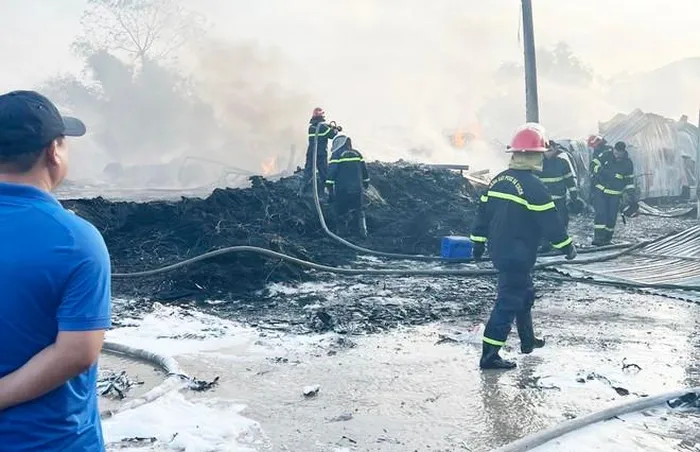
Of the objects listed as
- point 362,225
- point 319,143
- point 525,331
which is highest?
point 319,143

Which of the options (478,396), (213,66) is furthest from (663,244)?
(213,66)

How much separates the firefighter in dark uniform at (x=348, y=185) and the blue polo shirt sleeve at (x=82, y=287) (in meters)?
10.2

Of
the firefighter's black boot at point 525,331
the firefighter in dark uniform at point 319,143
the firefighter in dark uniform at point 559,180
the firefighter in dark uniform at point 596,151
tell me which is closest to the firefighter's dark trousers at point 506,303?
the firefighter's black boot at point 525,331

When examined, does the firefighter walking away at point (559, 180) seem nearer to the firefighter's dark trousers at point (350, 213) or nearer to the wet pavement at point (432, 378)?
the firefighter's dark trousers at point (350, 213)

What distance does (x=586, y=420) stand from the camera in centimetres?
389

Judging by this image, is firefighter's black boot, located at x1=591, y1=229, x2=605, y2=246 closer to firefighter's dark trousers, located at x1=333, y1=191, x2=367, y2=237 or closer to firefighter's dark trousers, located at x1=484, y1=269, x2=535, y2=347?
firefighter's dark trousers, located at x1=333, y1=191, x2=367, y2=237

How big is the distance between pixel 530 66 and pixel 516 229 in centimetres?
1292

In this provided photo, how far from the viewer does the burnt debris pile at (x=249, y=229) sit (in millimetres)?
8383

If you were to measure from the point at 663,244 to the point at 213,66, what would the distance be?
32350 mm

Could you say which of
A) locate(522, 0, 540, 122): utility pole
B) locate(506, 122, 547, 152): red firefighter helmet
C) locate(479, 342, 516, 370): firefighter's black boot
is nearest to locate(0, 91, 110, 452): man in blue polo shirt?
locate(479, 342, 516, 370): firefighter's black boot

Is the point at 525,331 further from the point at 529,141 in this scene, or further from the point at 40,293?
the point at 40,293

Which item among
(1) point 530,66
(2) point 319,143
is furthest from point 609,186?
(1) point 530,66

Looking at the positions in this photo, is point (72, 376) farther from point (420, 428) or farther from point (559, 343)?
point (559, 343)

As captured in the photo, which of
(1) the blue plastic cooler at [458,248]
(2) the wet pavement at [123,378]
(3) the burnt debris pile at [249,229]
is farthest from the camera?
(1) the blue plastic cooler at [458,248]
